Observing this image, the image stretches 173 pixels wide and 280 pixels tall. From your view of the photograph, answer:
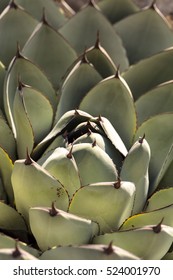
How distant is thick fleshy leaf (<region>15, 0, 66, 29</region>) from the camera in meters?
1.59

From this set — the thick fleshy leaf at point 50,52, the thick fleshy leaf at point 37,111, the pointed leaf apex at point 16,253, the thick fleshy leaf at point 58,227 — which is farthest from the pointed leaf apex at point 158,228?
the thick fleshy leaf at point 50,52

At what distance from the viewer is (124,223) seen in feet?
3.90

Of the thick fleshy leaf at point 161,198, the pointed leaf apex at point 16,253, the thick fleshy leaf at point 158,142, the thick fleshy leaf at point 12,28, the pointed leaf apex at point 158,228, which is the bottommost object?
the thick fleshy leaf at point 161,198

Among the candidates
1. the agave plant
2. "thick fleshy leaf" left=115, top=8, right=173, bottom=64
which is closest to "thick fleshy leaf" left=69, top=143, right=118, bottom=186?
the agave plant

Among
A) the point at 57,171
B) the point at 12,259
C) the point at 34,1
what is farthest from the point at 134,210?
the point at 34,1

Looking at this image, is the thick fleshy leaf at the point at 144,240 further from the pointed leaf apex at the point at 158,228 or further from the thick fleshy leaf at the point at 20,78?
the thick fleshy leaf at the point at 20,78

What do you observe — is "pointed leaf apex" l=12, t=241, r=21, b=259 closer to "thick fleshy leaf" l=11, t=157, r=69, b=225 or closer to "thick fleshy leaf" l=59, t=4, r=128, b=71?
"thick fleshy leaf" l=11, t=157, r=69, b=225

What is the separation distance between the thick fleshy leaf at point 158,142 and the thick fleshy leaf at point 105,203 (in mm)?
131

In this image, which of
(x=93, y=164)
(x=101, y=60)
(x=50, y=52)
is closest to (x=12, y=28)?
(x=50, y=52)

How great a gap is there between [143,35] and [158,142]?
0.34 metres

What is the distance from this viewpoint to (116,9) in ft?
5.35

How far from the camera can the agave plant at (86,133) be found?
1.12 meters

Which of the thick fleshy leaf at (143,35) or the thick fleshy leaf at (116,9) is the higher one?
the thick fleshy leaf at (116,9)

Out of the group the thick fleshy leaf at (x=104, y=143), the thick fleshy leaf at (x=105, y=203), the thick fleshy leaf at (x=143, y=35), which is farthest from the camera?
the thick fleshy leaf at (x=143, y=35)
